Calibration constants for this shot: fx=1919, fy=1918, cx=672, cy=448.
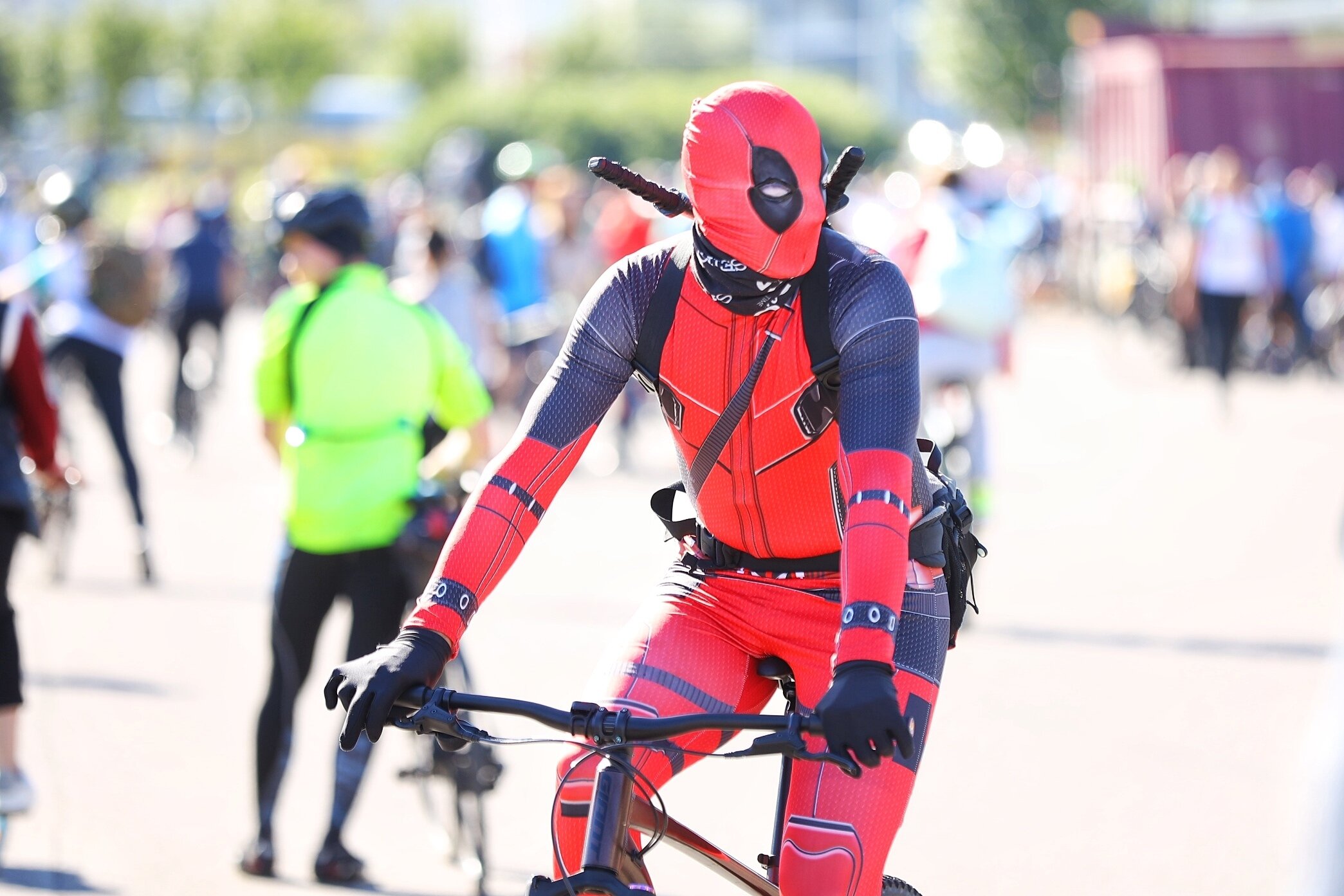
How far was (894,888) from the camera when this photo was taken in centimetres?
359

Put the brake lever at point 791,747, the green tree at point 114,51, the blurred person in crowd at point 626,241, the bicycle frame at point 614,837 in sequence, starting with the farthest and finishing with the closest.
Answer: the green tree at point 114,51
the blurred person in crowd at point 626,241
the bicycle frame at point 614,837
the brake lever at point 791,747

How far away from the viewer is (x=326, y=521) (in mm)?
5465

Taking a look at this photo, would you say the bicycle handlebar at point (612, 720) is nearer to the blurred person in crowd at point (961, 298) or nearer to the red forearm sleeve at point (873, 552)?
the red forearm sleeve at point (873, 552)

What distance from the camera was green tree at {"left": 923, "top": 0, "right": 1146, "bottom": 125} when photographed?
166 feet

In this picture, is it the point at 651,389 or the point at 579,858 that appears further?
the point at 651,389

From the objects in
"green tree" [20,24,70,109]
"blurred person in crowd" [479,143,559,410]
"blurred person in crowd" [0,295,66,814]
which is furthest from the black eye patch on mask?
"green tree" [20,24,70,109]

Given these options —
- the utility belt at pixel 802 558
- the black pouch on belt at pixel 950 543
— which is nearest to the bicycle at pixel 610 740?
the utility belt at pixel 802 558

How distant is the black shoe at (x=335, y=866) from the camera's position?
5434mm

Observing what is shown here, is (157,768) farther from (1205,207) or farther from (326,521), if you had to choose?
(1205,207)

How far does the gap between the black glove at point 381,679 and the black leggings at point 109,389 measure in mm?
7285

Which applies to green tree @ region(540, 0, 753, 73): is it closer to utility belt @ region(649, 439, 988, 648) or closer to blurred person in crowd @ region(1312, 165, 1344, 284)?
blurred person in crowd @ region(1312, 165, 1344, 284)

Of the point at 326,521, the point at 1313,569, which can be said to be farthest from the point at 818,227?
the point at 1313,569

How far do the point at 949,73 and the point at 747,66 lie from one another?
41768mm

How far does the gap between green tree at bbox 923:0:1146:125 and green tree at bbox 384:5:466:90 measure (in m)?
32.9
